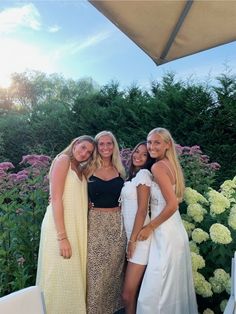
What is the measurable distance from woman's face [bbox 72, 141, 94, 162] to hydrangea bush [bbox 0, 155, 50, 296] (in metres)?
0.54

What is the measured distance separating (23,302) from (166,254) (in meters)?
1.30

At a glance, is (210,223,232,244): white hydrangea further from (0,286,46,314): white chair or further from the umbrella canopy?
(0,286,46,314): white chair

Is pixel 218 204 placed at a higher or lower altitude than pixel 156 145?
lower

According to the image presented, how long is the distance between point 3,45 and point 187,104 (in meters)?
4.29

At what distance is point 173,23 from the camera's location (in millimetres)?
2115

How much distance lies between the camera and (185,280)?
2562 millimetres

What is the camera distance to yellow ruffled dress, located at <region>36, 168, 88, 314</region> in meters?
2.61

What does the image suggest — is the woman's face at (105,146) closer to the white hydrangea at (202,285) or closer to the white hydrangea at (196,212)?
the white hydrangea at (196,212)

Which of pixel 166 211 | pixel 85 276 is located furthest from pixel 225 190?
pixel 85 276

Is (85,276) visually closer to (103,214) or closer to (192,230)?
(103,214)

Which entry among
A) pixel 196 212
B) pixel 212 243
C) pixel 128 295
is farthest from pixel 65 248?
pixel 212 243

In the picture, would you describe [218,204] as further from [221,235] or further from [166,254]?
[166,254]

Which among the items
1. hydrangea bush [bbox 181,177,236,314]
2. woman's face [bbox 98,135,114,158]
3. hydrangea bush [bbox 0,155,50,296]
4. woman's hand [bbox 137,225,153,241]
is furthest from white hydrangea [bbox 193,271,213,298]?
hydrangea bush [bbox 0,155,50,296]

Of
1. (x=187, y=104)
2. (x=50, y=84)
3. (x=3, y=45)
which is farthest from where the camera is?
(x=50, y=84)
